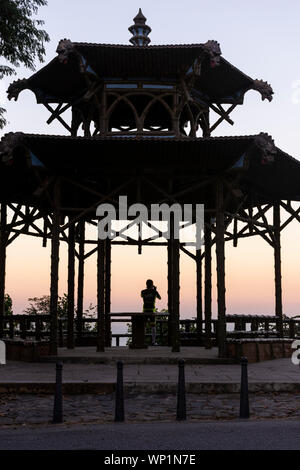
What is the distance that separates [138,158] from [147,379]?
21.0 ft

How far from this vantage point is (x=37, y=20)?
22.4m

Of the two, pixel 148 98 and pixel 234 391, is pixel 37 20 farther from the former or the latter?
pixel 234 391

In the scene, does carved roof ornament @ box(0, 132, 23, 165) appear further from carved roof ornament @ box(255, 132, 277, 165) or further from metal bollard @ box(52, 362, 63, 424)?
metal bollard @ box(52, 362, 63, 424)

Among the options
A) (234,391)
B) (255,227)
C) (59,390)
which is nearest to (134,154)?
(255,227)

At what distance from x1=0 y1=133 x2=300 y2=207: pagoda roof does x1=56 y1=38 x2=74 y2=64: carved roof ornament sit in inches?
103

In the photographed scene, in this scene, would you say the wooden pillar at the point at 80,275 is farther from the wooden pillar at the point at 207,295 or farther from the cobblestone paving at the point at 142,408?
the cobblestone paving at the point at 142,408

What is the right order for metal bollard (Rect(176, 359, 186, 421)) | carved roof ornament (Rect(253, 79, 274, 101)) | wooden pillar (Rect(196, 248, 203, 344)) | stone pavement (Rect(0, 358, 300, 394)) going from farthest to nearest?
wooden pillar (Rect(196, 248, 203, 344)) < carved roof ornament (Rect(253, 79, 274, 101)) < stone pavement (Rect(0, 358, 300, 394)) < metal bollard (Rect(176, 359, 186, 421))

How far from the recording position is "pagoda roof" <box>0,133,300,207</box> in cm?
1591

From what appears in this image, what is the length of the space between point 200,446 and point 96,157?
10.6m

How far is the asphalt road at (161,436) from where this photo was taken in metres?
7.58

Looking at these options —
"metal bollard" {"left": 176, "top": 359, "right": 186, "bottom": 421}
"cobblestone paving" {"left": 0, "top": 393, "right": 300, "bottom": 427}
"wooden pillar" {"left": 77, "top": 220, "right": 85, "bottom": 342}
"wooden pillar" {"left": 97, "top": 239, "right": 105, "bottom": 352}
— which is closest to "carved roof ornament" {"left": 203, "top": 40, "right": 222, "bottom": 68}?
"wooden pillar" {"left": 97, "top": 239, "right": 105, "bottom": 352}

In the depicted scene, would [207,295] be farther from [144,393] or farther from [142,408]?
[142,408]

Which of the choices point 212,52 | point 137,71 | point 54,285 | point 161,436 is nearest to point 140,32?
point 137,71

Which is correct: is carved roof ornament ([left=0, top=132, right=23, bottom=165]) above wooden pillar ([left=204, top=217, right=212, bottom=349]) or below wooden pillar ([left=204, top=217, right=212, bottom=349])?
above
